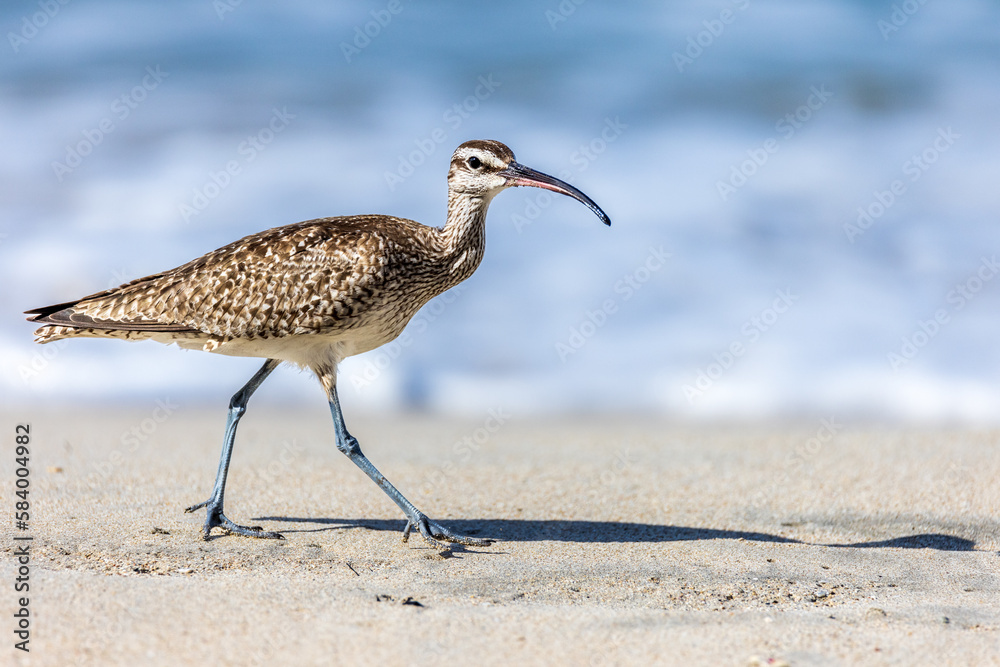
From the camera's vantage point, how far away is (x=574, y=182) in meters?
17.2

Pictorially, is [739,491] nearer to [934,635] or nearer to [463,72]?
[934,635]

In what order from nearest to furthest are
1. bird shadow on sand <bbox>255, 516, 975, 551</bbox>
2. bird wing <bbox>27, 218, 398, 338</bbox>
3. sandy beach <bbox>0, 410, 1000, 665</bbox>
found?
sandy beach <bbox>0, 410, 1000, 665</bbox>
bird wing <bbox>27, 218, 398, 338</bbox>
bird shadow on sand <bbox>255, 516, 975, 551</bbox>

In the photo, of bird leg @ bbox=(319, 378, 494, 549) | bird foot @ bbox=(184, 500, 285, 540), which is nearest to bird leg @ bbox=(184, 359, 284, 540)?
bird foot @ bbox=(184, 500, 285, 540)

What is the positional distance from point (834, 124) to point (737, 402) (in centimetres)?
970

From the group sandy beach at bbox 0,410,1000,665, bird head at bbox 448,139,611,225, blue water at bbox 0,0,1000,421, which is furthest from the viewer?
blue water at bbox 0,0,1000,421

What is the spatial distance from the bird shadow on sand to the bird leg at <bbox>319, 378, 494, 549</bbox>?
1.06 ft

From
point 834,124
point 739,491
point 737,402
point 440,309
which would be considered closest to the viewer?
point 739,491

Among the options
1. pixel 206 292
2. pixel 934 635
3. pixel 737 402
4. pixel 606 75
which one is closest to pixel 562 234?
pixel 737 402

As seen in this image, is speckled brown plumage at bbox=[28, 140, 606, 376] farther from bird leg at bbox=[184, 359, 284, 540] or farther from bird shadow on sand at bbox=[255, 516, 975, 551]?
bird shadow on sand at bbox=[255, 516, 975, 551]

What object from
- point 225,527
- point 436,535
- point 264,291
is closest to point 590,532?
point 436,535

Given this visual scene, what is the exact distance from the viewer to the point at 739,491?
7.50 metres

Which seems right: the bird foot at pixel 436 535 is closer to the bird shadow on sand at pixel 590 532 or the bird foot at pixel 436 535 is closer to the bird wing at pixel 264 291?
the bird shadow on sand at pixel 590 532

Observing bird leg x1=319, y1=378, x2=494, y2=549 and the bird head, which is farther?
the bird head

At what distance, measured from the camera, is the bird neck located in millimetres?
6477
